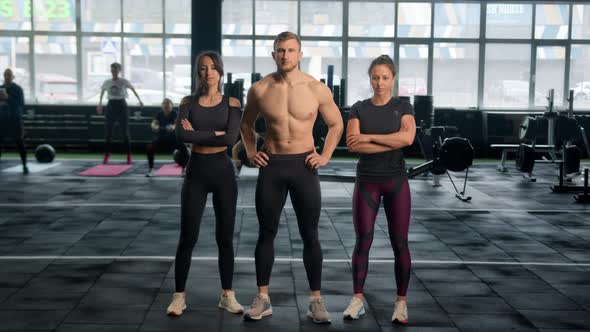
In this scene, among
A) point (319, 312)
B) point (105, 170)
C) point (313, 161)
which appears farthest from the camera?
point (105, 170)

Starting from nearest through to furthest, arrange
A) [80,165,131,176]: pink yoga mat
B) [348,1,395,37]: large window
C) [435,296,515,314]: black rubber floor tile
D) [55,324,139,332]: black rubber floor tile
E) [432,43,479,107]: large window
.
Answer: [55,324,139,332]: black rubber floor tile, [435,296,515,314]: black rubber floor tile, [80,165,131,176]: pink yoga mat, [348,1,395,37]: large window, [432,43,479,107]: large window

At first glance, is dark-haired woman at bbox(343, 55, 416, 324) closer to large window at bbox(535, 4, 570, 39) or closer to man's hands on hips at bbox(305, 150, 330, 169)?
man's hands on hips at bbox(305, 150, 330, 169)

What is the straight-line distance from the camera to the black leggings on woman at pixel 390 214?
3.70m

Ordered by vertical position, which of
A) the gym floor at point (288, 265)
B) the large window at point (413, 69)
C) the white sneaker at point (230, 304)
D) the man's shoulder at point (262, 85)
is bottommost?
the gym floor at point (288, 265)

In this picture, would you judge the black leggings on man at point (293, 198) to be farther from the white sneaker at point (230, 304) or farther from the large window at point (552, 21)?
the large window at point (552, 21)

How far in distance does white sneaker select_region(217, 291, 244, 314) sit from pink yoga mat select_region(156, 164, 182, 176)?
6697mm

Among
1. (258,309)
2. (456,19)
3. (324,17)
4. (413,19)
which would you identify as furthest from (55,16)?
(258,309)

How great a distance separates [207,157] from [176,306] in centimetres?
78

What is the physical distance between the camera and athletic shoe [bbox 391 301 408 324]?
3.78 m

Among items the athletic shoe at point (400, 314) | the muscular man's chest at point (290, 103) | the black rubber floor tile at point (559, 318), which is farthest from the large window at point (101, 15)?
the black rubber floor tile at point (559, 318)

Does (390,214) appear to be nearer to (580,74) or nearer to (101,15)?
(101,15)

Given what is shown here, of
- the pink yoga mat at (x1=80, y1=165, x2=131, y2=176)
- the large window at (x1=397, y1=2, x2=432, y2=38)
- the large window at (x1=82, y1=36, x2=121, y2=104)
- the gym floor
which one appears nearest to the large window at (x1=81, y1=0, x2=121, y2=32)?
the large window at (x1=82, y1=36, x2=121, y2=104)

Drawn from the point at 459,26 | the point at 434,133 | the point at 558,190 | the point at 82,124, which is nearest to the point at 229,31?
the point at 82,124

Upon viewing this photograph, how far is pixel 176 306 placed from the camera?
3.89 metres
